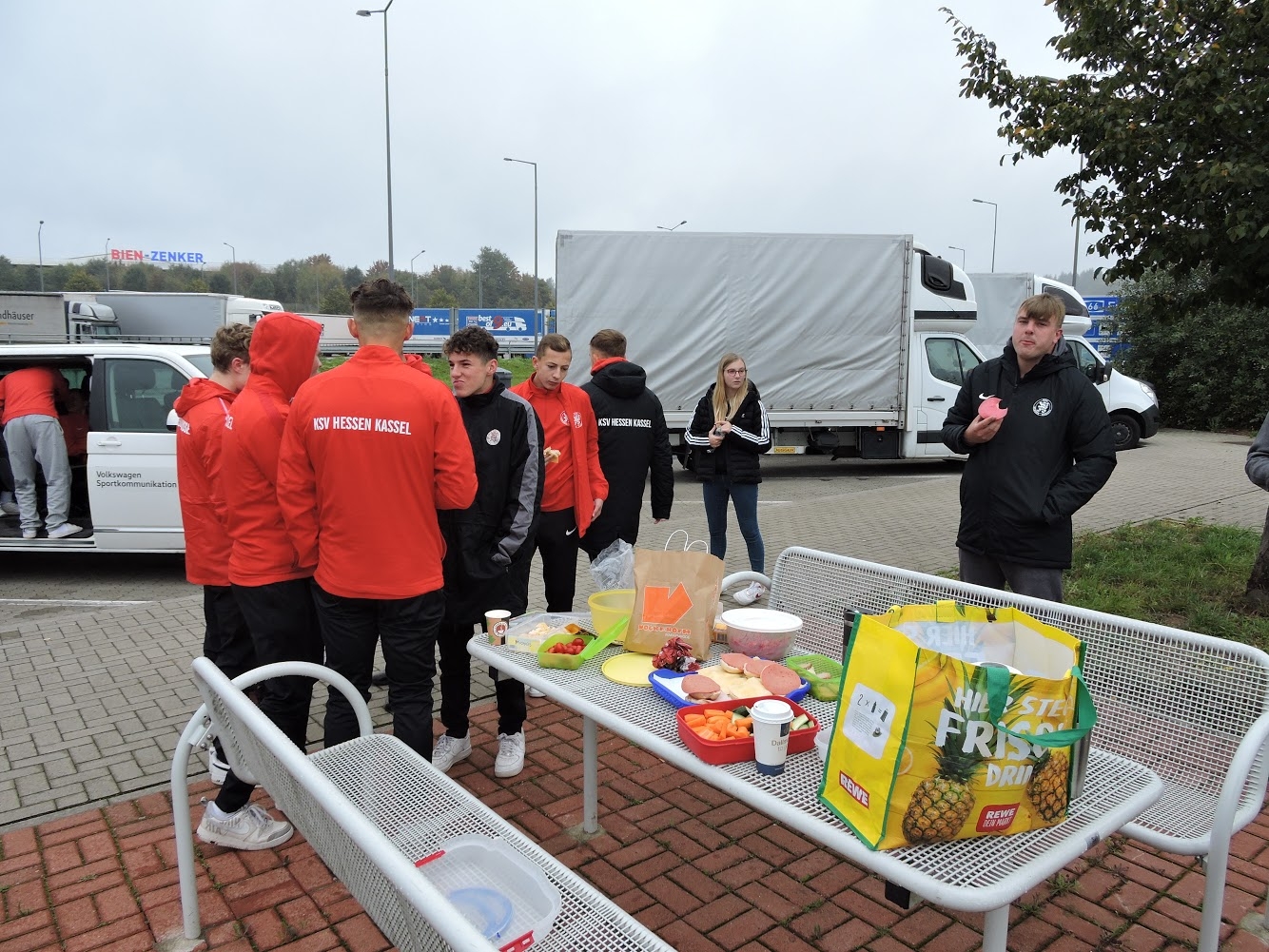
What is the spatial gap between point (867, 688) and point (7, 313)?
18910 millimetres

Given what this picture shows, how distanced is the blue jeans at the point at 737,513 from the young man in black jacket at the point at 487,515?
9.66 ft

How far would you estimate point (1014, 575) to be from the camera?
12.5ft

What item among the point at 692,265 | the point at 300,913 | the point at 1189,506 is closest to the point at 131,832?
the point at 300,913

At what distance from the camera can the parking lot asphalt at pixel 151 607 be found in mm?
3969

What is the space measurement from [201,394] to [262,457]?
2.02ft

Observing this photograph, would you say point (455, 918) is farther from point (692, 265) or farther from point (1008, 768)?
point (692, 265)

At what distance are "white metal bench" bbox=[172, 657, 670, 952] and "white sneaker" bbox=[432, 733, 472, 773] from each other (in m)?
0.95

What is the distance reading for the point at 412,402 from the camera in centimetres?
289

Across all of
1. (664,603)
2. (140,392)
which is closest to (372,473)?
(664,603)

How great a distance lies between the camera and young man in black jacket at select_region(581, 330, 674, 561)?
491 centimetres

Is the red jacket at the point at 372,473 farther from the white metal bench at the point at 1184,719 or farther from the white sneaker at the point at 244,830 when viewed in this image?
the white metal bench at the point at 1184,719

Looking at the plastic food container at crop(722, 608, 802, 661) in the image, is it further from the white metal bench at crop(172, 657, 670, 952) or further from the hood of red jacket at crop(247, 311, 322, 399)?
the hood of red jacket at crop(247, 311, 322, 399)

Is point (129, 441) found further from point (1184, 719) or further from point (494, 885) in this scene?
point (1184, 719)

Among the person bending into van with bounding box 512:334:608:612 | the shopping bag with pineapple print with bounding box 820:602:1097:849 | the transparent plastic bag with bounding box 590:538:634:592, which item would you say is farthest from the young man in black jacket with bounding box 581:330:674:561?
the shopping bag with pineapple print with bounding box 820:602:1097:849
